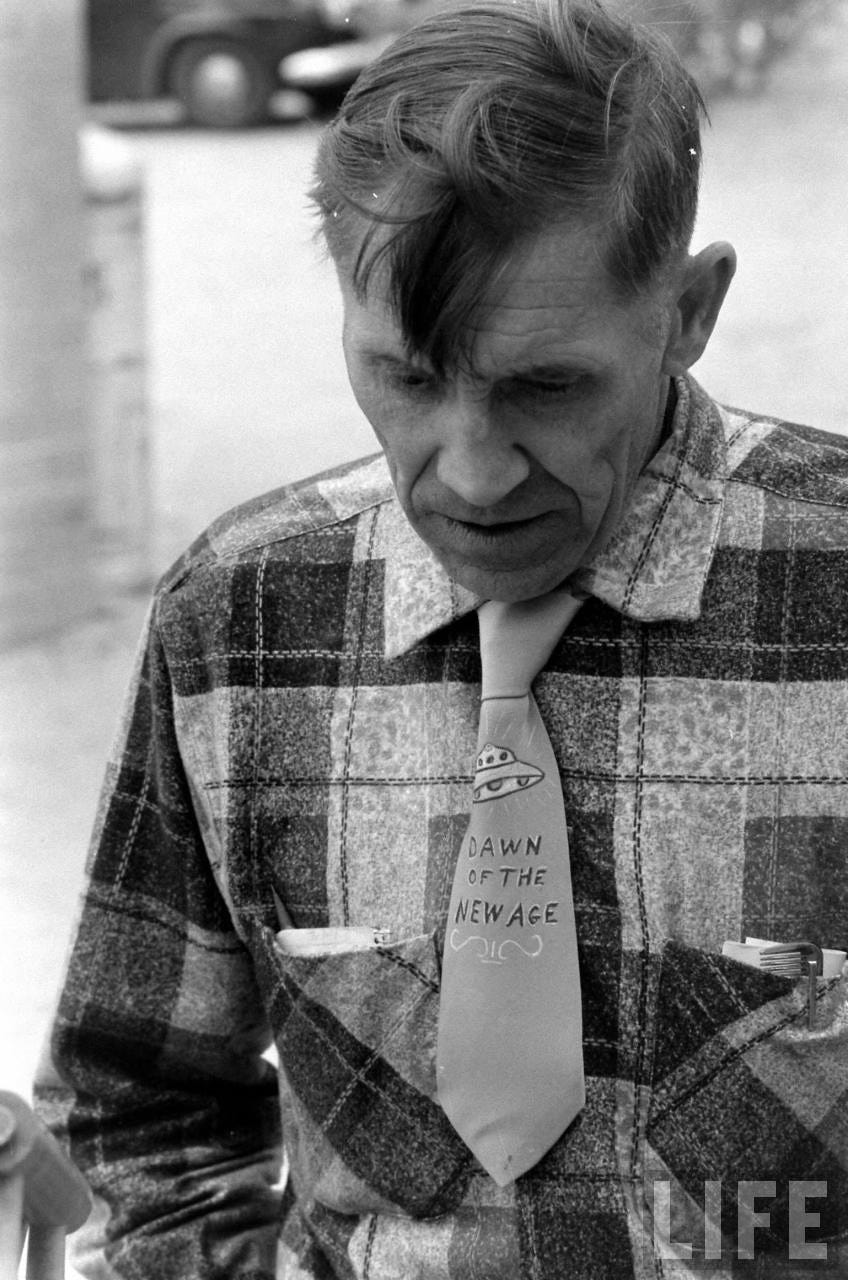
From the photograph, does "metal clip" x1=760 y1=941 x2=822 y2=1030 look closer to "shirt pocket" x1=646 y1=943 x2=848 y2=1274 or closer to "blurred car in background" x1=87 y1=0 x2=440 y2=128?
"shirt pocket" x1=646 y1=943 x2=848 y2=1274

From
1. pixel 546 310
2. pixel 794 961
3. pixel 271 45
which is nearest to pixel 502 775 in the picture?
pixel 794 961

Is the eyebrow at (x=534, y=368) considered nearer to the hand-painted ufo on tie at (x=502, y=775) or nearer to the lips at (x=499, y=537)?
the lips at (x=499, y=537)

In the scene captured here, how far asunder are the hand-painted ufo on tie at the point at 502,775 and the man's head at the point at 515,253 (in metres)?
0.15

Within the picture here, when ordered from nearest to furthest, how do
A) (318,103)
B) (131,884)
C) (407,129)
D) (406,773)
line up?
(407,129), (406,773), (131,884), (318,103)

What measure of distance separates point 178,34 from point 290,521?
1897 mm

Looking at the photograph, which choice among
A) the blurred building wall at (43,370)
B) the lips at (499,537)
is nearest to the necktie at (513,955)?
the lips at (499,537)

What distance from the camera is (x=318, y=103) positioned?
2.08 metres

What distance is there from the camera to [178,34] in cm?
305

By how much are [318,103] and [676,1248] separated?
137cm

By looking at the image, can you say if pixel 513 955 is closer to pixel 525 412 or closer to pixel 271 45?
pixel 525 412

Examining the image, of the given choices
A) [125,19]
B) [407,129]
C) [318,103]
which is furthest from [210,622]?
[125,19]

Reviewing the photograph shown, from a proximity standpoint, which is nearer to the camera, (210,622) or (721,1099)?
(721,1099)

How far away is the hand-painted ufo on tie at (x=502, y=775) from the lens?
128 centimetres

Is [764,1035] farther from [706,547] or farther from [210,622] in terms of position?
[210,622]
